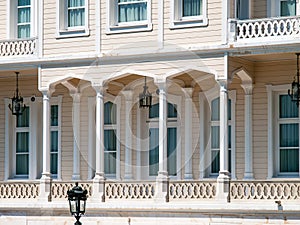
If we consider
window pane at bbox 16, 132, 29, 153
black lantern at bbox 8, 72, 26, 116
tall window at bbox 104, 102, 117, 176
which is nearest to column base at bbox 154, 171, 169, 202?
tall window at bbox 104, 102, 117, 176

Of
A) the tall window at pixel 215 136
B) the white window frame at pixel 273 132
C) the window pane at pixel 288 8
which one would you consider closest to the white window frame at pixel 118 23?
the tall window at pixel 215 136

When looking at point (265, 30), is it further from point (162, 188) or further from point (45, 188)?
point (45, 188)

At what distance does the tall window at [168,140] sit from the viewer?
1272 inches

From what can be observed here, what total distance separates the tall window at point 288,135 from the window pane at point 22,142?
8935 mm

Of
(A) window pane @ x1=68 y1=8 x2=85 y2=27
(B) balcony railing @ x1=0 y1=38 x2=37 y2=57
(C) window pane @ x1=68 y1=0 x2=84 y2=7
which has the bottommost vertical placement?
(B) balcony railing @ x1=0 y1=38 x2=37 y2=57

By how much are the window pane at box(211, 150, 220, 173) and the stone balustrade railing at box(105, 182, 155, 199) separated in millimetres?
2220

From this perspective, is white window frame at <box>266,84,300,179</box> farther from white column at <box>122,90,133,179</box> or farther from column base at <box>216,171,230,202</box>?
white column at <box>122,90,133,179</box>

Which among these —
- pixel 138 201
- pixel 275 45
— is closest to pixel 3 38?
pixel 138 201

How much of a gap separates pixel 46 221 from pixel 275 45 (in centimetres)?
871

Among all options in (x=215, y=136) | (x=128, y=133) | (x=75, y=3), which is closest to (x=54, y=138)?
(x=128, y=133)

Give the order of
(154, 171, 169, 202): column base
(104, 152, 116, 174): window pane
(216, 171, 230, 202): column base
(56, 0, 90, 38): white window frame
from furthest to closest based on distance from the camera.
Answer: (104, 152, 116, 174): window pane
(56, 0, 90, 38): white window frame
(154, 171, 169, 202): column base
(216, 171, 230, 202): column base

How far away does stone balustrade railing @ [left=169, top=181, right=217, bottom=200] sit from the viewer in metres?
29.3

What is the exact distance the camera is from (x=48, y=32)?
32.4 meters

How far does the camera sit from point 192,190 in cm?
2947
